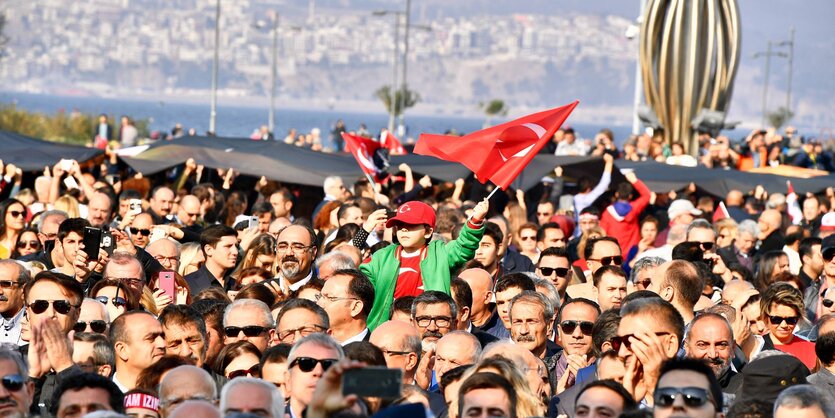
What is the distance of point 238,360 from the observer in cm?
834

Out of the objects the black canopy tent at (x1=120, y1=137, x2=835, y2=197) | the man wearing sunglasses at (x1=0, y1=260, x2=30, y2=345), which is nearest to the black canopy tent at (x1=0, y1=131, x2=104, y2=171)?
the black canopy tent at (x1=120, y1=137, x2=835, y2=197)

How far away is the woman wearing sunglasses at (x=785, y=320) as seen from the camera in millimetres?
9711

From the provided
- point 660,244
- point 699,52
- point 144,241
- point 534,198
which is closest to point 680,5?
point 699,52

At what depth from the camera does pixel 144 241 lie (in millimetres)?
13727

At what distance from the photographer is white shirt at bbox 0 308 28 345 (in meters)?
10.0

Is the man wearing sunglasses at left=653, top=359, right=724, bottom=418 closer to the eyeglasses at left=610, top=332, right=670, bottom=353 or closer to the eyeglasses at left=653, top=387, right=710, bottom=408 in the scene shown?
the eyeglasses at left=653, top=387, right=710, bottom=408

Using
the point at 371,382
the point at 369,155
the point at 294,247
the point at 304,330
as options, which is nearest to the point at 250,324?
the point at 304,330

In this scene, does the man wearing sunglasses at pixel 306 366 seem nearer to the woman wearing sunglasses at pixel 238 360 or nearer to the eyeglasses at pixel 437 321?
the woman wearing sunglasses at pixel 238 360

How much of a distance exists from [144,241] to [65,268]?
182 centimetres

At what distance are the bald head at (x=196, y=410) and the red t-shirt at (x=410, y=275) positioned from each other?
4.73m

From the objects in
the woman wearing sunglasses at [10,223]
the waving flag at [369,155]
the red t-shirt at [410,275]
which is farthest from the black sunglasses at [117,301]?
the waving flag at [369,155]

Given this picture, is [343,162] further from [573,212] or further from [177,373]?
[177,373]

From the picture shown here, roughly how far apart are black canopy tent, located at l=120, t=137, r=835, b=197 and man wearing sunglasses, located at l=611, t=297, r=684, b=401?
460 inches

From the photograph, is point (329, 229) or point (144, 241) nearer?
point (144, 241)
